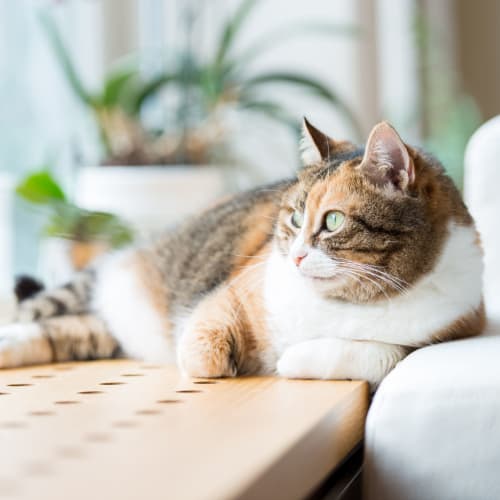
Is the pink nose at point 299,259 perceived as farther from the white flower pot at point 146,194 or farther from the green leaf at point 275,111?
the green leaf at point 275,111

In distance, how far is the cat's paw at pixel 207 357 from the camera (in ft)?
3.82

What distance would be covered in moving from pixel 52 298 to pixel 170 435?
0.79m

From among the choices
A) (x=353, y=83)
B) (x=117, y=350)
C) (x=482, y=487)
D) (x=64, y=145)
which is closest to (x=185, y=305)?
(x=117, y=350)

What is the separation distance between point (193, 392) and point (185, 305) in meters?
0.38

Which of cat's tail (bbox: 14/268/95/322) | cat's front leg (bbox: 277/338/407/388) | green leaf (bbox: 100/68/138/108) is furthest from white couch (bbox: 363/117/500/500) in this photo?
green leaf (bbox: 100/68/138/108)

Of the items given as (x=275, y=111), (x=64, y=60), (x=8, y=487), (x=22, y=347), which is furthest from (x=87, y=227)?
(x=8, y=487)

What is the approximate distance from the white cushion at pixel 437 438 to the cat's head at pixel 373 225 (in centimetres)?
22

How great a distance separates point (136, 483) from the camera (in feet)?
2.16

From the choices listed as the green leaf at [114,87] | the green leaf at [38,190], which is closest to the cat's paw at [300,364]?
the green leaf at [38,190]

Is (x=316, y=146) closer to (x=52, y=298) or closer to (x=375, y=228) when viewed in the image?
(x=375, y=228)

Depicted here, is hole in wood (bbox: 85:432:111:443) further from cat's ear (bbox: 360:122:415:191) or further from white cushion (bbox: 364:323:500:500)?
cat's ear (bbox: 360:122:415:191)

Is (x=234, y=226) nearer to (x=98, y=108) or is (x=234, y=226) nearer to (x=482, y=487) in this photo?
(x=482, y=487)

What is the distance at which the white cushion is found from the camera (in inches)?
34.6

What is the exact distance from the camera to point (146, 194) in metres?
2.24
